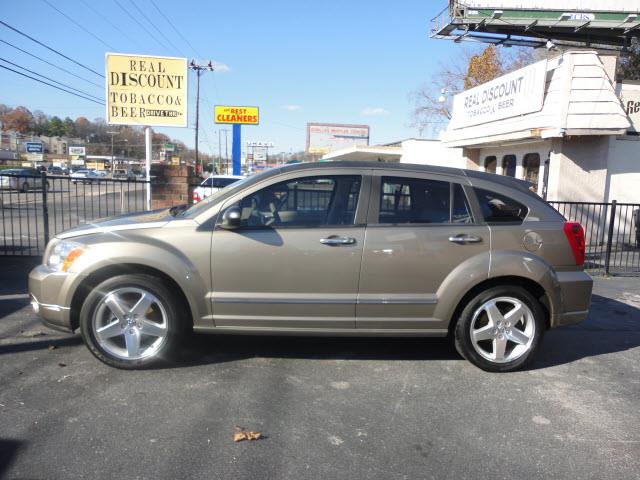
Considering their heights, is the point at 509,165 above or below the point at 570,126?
below

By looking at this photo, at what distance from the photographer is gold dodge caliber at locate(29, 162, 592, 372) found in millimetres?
4113

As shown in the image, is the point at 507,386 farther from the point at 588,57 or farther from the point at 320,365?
the point at 588,57

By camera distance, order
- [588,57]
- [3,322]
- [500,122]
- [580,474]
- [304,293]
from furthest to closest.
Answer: [500,122]
[588,57]
[3,322]
[304,293]
[580,474]

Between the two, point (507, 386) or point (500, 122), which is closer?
point (507, 386)

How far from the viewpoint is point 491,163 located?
16625 mm

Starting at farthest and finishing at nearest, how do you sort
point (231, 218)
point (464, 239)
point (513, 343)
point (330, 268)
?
point (513, 343)
point (464, 239)
point (330, 268)
point (231, 218)

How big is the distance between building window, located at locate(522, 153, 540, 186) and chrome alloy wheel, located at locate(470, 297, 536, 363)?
33.3ft

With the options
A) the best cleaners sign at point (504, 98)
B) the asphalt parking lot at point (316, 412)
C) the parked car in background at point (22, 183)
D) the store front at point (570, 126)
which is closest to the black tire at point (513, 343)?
the asphalt parking lot at point (316, 412)

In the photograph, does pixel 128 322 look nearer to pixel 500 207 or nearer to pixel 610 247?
pixel 500 207

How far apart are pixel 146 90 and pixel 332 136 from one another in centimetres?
7613

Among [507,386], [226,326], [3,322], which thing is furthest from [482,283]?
[3,322]

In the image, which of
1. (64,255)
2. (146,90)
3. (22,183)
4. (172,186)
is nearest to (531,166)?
(172,186)

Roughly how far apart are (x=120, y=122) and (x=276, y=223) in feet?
28.7

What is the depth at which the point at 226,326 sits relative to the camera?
4211 mm
